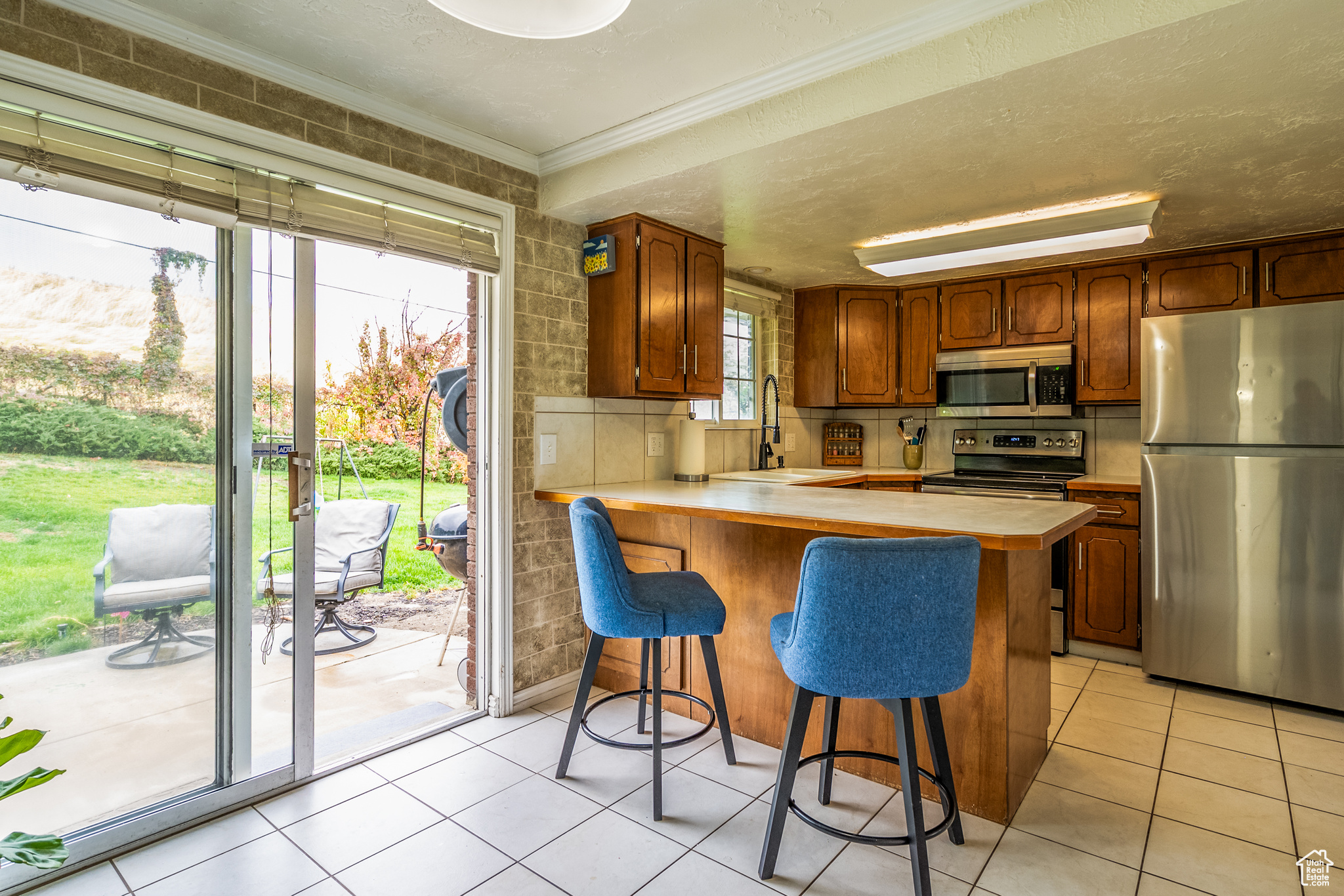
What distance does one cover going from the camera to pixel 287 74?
85.0 inches

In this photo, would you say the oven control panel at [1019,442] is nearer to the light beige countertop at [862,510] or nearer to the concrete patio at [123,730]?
the light beige countertop at [862,510]

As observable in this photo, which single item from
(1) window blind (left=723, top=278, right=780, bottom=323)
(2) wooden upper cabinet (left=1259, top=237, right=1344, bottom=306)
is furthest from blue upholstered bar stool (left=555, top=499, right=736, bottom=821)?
(2) wooden upper cabinet (left=1259, top=237, right=1344, bottom=306)

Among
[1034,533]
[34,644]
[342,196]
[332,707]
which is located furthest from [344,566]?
[1034,533]

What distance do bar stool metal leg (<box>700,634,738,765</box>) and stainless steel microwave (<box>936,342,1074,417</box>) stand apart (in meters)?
2.76

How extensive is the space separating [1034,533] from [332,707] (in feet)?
9.34

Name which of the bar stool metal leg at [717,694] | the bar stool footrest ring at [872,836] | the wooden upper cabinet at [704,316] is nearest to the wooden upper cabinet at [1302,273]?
the wooden upper cabinet at [704,316]

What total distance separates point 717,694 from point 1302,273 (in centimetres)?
351

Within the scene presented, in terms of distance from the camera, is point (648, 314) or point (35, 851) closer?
point (35, 851)

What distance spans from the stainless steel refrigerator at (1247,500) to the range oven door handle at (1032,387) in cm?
75

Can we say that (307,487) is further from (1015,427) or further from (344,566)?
(1015,427)

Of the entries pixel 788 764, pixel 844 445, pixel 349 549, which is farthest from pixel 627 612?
pixel 844 445

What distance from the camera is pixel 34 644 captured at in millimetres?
1830

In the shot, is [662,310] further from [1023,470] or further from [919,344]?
[1023,470]

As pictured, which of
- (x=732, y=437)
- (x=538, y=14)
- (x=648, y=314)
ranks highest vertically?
(x=538, y=14)
